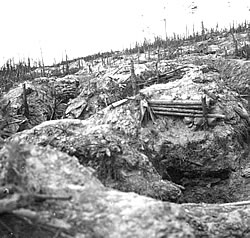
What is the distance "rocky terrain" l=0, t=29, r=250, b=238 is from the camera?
2938 millimetres

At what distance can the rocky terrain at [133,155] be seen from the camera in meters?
2.94

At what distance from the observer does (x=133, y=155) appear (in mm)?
5328

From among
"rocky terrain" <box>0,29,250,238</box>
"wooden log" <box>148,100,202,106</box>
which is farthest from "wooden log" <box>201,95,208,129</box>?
"wooden log" <box>148,100,202,106</box>

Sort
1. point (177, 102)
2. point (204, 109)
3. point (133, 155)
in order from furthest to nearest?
point (177, 102) → point (204, 109) → point (133, 155)

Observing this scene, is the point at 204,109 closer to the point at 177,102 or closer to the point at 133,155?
the point at 177,102

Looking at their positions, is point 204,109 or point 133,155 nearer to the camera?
point 133,155

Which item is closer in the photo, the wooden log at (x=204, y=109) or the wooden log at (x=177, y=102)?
the wooden log at (x=204, y=109)

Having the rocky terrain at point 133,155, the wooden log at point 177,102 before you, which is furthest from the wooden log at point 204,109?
the wooden log at point 177,102

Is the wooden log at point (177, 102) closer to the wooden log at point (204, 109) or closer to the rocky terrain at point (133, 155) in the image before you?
the rocky terrain at point (133, 155)

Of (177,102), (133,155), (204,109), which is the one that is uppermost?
(177,102)

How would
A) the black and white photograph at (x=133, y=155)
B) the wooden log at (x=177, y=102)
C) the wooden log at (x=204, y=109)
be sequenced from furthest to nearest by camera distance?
the wooden log at (x=177, y=102) < the wooden log at (x=204, y=109) < the black and white photograph at (x=133, y=155)

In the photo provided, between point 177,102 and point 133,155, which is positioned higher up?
point 177,102

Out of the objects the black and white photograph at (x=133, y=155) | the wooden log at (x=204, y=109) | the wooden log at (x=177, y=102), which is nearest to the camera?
the black and white photograph at (x=133, y=155)

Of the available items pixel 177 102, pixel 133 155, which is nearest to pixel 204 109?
pixel 177 102
